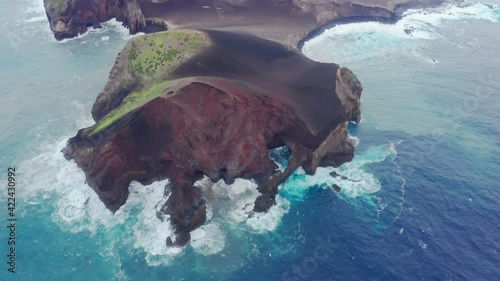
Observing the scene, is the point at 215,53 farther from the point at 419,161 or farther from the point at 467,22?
the point at 467,22

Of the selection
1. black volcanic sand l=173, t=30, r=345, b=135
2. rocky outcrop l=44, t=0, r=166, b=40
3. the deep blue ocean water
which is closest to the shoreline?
rocky outcrop l=44, t=0, r=166, b=40

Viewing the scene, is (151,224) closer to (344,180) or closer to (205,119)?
(205,119)

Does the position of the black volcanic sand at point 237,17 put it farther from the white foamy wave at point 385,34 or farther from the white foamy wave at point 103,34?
the white foamy wave at point 103,34

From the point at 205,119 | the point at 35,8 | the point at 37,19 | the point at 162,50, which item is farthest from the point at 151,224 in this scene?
the point at 35,8

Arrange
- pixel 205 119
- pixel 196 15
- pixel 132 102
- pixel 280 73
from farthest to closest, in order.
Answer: pixel 196 15, pixel 280 73, pixel 132 102, pixel 205 119

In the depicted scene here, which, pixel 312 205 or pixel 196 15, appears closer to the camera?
pixel 312 205

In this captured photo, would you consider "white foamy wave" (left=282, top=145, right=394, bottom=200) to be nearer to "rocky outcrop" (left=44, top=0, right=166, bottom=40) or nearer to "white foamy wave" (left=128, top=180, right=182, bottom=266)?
"white foamy wave" (left=128, top=180, right=182, bottom=266)

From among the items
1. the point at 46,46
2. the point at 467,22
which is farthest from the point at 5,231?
the point at 467,22
